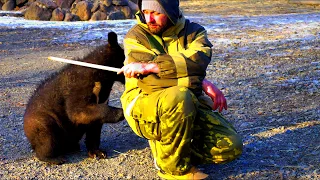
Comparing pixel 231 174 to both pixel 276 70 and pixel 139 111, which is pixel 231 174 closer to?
pixel 139 111

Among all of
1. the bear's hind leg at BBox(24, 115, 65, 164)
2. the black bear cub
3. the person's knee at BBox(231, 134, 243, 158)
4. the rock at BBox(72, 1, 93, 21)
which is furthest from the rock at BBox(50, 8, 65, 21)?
the person's knee at BBox(231, 134, 243, 158)

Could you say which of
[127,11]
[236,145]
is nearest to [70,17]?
[127,11]

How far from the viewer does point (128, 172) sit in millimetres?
Answer: 4160

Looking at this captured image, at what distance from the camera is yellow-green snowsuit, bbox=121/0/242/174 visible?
3.60 m

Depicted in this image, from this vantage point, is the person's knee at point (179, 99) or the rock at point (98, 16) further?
the rock at point (98, 16)

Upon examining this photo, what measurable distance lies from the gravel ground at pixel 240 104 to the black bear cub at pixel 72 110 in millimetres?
176

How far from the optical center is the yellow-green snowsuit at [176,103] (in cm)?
360

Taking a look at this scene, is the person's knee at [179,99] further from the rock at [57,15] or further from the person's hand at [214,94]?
the rock at [57,15]

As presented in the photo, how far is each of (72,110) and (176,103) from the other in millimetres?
1182

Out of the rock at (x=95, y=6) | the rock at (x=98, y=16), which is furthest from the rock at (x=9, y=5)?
the rock at (x=98, y=16)

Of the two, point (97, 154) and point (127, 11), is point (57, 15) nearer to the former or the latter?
point (127, 11)

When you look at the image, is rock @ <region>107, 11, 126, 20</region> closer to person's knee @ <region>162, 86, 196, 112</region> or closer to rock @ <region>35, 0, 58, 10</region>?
rock @ <region>35, 0, 58, 10</region>

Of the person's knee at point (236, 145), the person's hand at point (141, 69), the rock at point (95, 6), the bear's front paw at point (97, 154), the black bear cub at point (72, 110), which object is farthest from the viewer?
the rock at point (95, 6)

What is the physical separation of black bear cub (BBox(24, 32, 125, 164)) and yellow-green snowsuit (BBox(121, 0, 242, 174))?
1.28 feet
